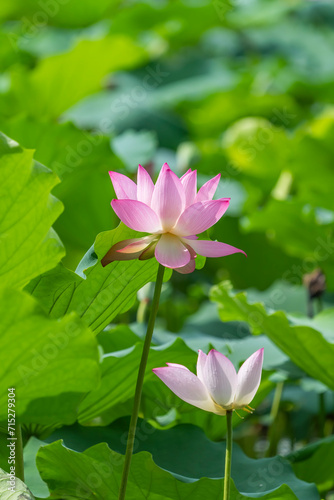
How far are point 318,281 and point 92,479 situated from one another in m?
0.49

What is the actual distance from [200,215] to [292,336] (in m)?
0.33

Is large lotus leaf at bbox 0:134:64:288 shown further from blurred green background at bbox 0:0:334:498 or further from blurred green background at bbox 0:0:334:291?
blurred green background at bbox 0:0:334:291

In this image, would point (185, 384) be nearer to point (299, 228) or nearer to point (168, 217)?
point (168, 217)

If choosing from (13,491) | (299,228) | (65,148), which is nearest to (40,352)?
(13,491)

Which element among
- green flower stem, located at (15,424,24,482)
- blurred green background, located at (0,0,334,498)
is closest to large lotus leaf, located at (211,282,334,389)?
blurred green background, located at (0,0,334,498)

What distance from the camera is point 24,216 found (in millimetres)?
524

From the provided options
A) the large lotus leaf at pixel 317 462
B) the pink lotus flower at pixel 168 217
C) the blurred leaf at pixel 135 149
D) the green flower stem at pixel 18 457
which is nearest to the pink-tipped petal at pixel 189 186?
the pink lotus flower at pixel 168 217

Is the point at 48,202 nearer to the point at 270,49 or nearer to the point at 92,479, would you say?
the point at 92,479

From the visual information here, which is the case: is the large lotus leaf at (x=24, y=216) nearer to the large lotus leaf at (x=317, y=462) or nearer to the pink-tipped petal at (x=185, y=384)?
the pink-tipped petal at (x=185, y=384)

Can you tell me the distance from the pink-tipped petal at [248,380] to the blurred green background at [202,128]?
0.82 ft

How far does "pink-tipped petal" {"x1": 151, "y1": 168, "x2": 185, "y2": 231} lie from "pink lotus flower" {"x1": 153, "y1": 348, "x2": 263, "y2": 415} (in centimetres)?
10

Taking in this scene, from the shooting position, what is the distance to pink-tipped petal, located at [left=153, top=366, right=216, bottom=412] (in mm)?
466

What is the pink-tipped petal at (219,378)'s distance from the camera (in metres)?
0.46

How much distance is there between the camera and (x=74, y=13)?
228 centimetres
